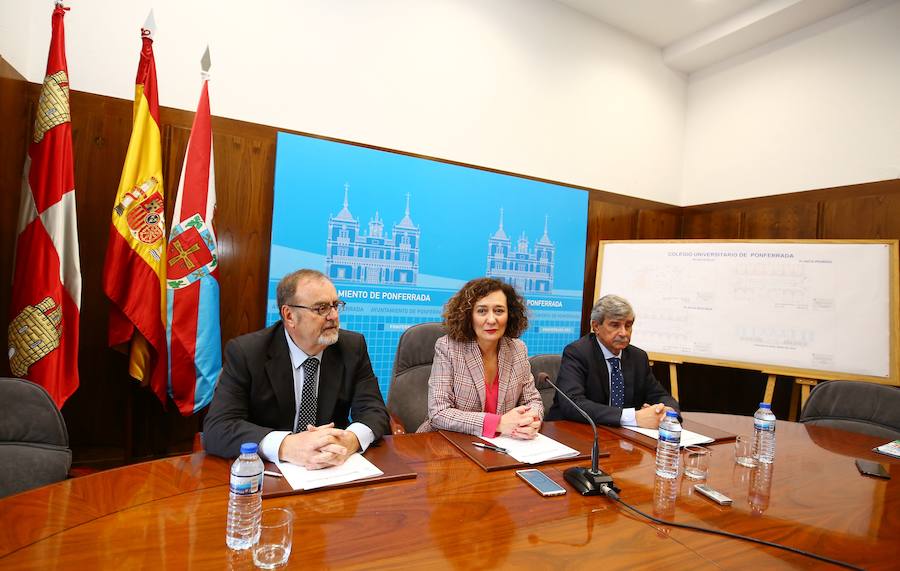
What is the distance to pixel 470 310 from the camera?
2.11 metres

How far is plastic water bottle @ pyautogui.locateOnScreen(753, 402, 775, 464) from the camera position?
5.34 ft

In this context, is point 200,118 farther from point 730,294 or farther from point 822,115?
point 822,115

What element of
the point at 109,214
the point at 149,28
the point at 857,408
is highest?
the point at 149,28

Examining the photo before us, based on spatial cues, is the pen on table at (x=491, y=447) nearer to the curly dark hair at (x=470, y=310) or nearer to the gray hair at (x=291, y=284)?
the curly dark hair at (x=470, y=310)

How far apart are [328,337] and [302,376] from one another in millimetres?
185

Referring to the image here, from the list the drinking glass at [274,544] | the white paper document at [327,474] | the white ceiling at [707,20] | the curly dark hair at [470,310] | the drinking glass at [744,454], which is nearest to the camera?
the drinking glass at [274,544]

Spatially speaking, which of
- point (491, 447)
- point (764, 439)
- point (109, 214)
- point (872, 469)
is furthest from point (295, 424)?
point (872, 469)

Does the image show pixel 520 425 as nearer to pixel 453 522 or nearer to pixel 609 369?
pixel 453 522

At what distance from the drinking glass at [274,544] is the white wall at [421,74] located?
273 cm

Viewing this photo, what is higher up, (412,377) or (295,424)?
(412,377)

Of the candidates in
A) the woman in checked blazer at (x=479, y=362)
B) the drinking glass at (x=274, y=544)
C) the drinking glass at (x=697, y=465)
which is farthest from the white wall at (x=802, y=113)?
the drinking glass at (x=274, y=544)

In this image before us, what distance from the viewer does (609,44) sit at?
14.5 ft

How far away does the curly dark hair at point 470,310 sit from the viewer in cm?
209

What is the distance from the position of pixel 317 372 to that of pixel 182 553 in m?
0.92
